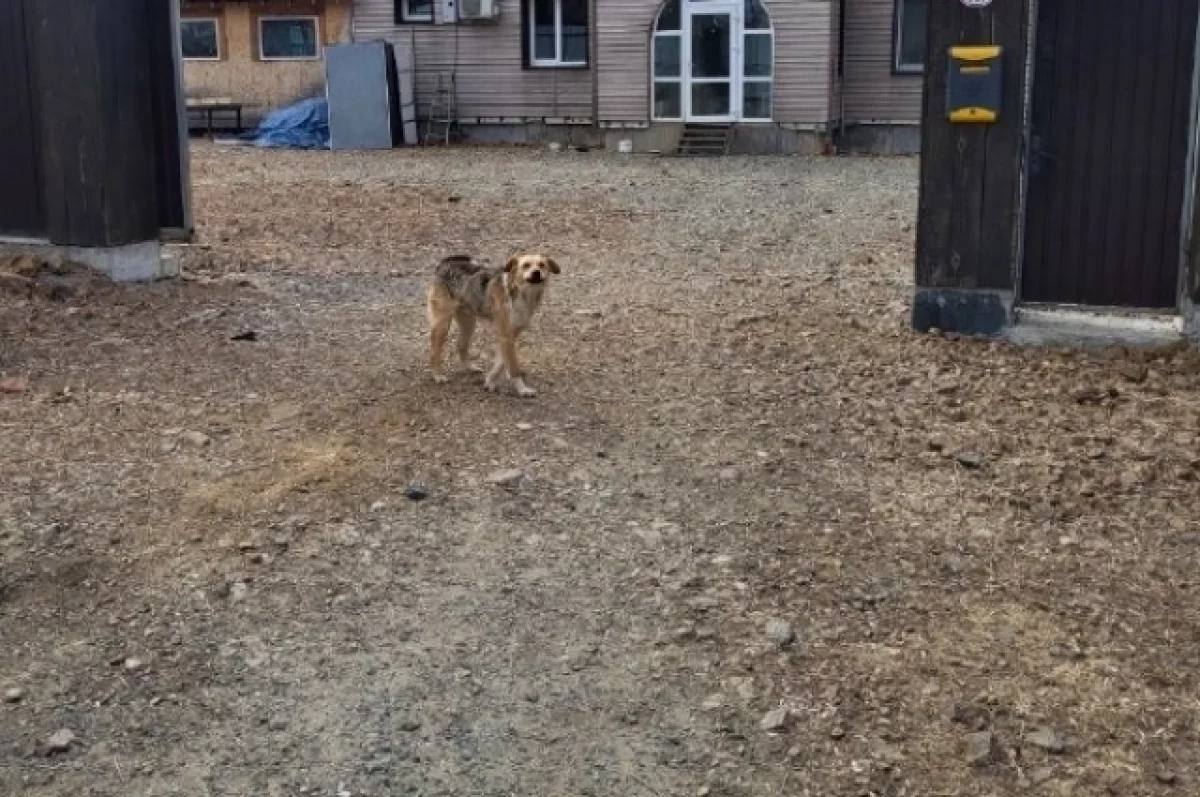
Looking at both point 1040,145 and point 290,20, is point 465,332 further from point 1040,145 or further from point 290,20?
point 290,20

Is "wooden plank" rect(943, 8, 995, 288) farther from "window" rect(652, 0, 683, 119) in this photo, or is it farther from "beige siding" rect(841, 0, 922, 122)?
"window" rect(652, 0, 683, 119)

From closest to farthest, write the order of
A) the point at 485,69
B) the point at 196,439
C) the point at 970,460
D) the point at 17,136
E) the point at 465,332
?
the point at 970,460 < the point at 196,439 < the point at 465,332 < the point at 17,136 < the point at 485,69

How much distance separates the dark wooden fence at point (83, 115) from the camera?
32.2 feet

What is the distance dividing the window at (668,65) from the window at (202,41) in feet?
32.3

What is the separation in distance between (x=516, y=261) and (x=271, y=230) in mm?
7105

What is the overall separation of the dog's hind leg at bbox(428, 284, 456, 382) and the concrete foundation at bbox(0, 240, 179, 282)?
3624 mm

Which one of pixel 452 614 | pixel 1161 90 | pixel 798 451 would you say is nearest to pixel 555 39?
pixel 1161 90

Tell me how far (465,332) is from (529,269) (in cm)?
80

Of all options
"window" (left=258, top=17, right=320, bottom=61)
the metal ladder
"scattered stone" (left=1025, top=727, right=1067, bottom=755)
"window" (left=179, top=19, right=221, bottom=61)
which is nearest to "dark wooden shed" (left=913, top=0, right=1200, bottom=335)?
"scattered stone" (left=1025, top=727, right=1067, bottom=755)

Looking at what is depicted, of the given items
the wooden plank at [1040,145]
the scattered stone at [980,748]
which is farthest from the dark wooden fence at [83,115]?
the scattered stone at [980,748]

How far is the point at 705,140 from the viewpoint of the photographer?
23406 millimetres

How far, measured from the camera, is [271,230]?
45.2ft

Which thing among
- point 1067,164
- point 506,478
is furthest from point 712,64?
point 506,478

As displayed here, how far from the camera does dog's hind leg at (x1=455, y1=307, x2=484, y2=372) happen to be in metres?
7.72
